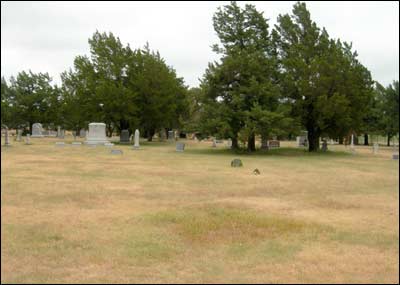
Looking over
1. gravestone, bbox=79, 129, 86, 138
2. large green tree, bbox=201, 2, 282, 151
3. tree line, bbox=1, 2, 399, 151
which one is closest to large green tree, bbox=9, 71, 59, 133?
gravestone, bbox=79, 129, 86, 138

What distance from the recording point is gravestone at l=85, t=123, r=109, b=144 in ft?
111

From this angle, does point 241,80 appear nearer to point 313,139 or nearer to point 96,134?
point 313,139

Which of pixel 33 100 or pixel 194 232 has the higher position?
pixel 33 100

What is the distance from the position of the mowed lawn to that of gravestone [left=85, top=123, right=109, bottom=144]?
72.3ft

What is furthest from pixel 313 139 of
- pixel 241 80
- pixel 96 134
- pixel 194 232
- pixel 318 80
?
pixel 194 232

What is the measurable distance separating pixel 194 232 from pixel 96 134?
29.0 meters

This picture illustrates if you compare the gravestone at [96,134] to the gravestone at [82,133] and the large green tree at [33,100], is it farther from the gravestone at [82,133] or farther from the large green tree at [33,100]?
the gravestone at [82,133]

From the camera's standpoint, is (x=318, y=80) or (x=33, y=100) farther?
(x=33, y=100)

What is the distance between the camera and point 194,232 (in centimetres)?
663

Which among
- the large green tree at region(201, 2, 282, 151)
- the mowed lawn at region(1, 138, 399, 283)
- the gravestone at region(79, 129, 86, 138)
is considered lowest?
the mowed lawn at region(1, 138, 399, 283)

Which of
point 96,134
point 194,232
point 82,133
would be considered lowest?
point 194,232

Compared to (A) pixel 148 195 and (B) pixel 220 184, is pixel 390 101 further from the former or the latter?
(A) pixel 148 195

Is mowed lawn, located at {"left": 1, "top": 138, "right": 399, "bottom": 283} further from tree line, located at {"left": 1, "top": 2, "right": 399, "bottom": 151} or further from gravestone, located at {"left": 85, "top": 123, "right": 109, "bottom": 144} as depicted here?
gravestone, located at {"left": 85, "top": 123, "right": 109, "bottom": 144}

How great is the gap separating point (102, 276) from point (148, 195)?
5398mm
